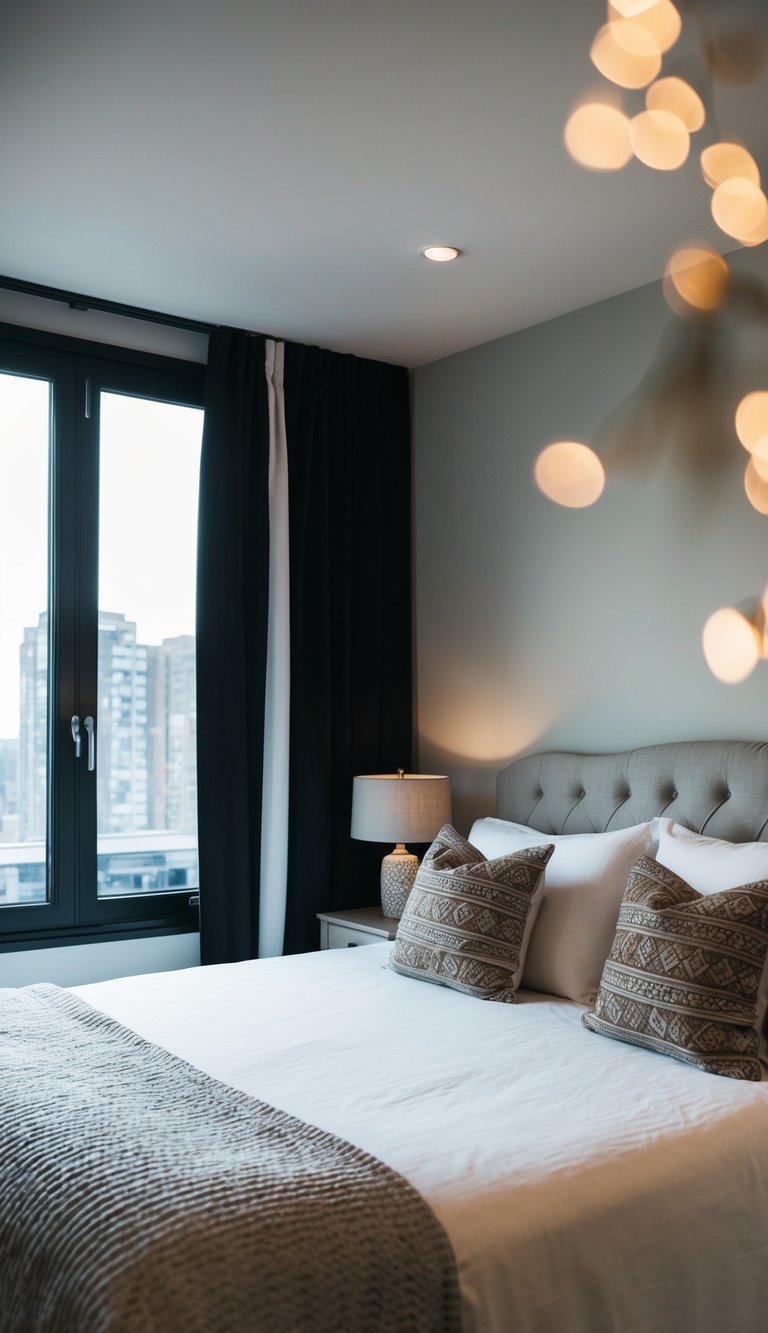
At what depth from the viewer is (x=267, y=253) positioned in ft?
11.1

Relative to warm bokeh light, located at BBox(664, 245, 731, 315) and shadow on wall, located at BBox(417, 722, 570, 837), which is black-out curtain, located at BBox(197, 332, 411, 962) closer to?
shadow on wall, located at BBox(417, 722, 570, 837)

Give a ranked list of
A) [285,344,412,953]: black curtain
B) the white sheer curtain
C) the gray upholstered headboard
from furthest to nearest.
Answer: [285,344,412,953]: black curtain → the white sheer curtain → the gray upholstered headboard

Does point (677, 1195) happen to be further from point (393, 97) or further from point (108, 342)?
point (108, 342)

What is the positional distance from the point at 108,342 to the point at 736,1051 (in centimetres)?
301

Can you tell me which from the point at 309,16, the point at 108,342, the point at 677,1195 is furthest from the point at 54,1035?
the point at 108,342

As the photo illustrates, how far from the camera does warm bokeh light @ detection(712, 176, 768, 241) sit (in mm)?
2326

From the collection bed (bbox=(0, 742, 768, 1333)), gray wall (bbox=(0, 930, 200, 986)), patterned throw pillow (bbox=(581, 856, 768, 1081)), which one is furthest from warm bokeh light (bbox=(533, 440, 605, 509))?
gray wall (bbox=(0, 930, 200, 986))

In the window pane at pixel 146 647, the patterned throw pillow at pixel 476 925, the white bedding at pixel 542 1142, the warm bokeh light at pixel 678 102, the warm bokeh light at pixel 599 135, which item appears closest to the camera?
the white bedding at pixel 542 1142

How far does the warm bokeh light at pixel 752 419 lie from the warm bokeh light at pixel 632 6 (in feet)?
4.71

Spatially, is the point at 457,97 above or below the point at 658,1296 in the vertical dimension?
above

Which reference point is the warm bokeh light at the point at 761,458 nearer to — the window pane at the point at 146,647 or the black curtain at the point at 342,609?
the black curtain at the point at 342,609

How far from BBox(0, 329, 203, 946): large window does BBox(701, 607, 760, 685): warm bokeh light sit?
1817 mm

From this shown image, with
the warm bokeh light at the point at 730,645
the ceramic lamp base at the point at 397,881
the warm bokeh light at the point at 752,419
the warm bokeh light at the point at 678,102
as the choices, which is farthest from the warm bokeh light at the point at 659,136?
the ceramic lamp base at the point at 397,881

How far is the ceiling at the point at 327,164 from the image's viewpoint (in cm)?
229
